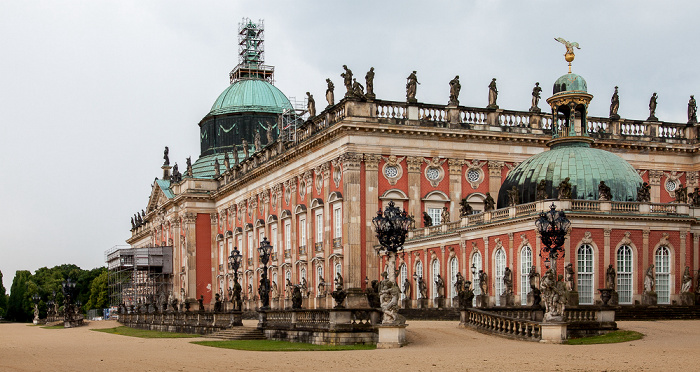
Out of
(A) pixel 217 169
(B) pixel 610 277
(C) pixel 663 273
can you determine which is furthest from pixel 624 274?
(A) pixel 217 169

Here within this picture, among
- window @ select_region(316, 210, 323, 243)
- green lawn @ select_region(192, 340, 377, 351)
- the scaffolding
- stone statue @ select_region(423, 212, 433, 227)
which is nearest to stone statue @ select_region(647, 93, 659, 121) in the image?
stone statue @ select_region(423, 212, 433, 227)

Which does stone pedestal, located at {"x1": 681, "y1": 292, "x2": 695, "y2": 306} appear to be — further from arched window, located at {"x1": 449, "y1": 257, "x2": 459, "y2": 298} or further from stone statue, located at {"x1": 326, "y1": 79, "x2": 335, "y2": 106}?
stone statue, located at {"x1": 326, "y1": 79, "x2": 335, "y2": 106}

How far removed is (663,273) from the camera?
135 feet

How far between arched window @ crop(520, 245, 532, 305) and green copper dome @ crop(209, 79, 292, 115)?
46264 millimetres

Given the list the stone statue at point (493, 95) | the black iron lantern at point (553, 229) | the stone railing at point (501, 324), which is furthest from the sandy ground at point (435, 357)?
the stone statue at point (493, 95)

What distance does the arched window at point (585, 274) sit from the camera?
39.5 metres

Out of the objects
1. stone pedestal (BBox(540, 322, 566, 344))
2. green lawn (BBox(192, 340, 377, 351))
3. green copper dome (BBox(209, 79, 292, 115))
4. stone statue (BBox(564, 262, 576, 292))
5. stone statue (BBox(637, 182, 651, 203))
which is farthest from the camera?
green copper dome (BBox(209, 79, 292, 115))

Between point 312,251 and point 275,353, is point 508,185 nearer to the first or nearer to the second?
point 312,251

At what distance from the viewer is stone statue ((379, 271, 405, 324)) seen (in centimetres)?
3166

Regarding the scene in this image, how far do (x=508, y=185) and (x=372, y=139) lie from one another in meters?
8.98

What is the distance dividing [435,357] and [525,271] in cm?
1549

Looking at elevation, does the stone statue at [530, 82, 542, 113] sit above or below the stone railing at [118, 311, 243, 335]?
above

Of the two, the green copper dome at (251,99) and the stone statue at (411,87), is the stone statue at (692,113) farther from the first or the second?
the green copper dome at (251,99)

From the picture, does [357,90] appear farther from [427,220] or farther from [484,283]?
[484,283]
